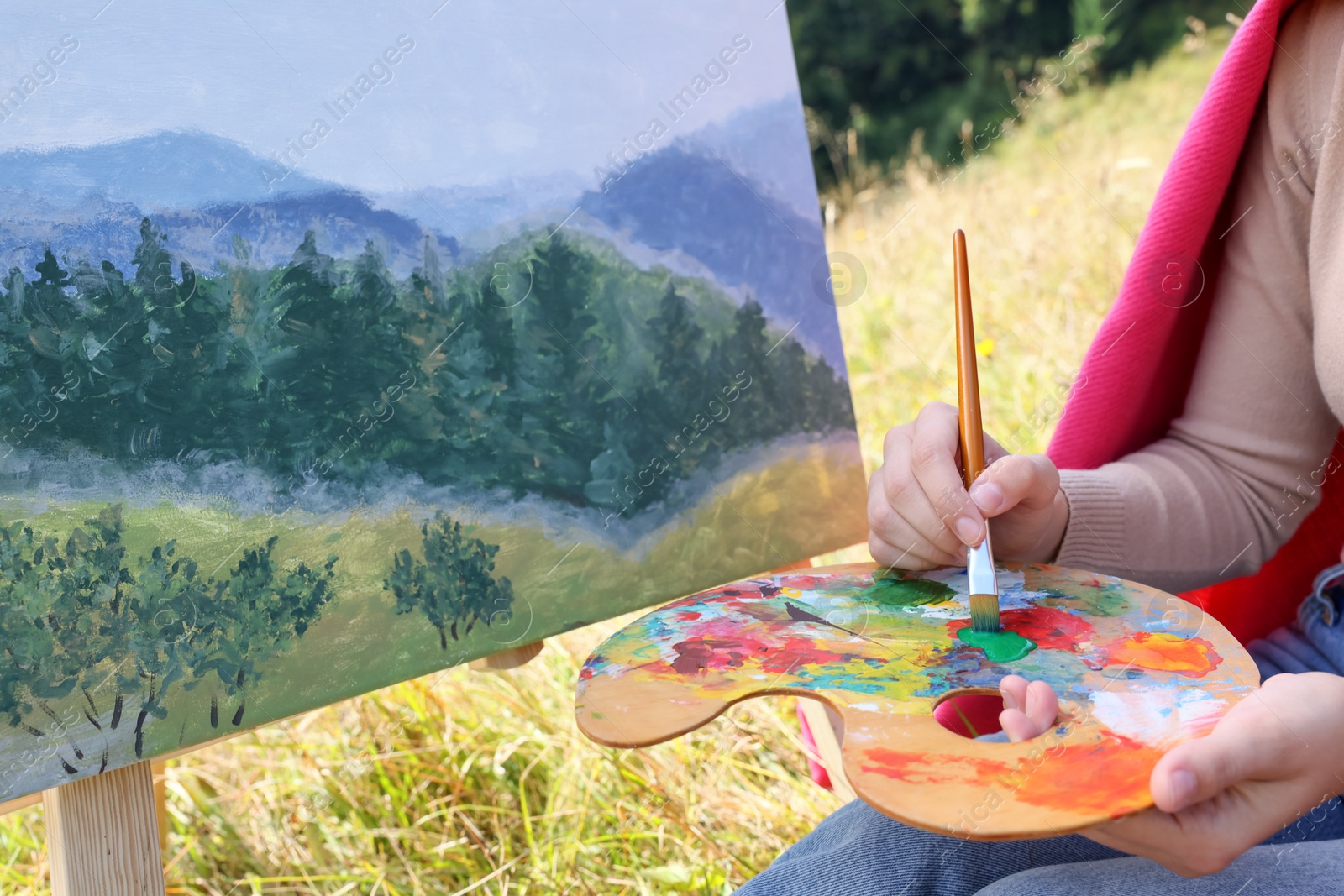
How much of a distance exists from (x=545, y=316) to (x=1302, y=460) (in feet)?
2.19

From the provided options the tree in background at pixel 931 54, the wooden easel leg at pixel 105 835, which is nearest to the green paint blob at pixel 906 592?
Answer: the wooden easel leg at pixel 105 835

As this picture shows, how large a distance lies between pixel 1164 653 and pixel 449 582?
53 cm

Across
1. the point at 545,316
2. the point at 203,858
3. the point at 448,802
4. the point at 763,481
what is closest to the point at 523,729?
the point at 448,802

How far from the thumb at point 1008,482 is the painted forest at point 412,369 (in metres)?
0.31

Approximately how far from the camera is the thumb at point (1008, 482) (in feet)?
2.35

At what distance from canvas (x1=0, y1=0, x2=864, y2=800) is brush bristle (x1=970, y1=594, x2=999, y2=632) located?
12.1 inches

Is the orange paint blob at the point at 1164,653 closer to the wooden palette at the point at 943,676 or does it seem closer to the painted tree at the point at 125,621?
the wooden palette at the point at 943,676

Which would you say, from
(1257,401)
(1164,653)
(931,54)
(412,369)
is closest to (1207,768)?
(1164,653)

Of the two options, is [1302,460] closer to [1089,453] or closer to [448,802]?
[1089,453]

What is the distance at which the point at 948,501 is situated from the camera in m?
0.73

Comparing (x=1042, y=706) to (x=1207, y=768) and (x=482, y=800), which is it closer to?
(x=1207, y=768)

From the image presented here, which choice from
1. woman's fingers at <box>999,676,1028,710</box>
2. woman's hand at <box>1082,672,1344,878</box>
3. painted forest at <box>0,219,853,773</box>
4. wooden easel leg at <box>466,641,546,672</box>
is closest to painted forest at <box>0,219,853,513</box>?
painted forest at <box>0,219,853,773</box>

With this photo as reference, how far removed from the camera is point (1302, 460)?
2.80ft

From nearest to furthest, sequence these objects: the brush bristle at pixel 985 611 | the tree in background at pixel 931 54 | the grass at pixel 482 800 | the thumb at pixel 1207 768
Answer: the thumb at pixel 1207 768, the brush bristle at pixel 985 611, the grass at pixel 482 800, the tree in background at pixel 931 54
